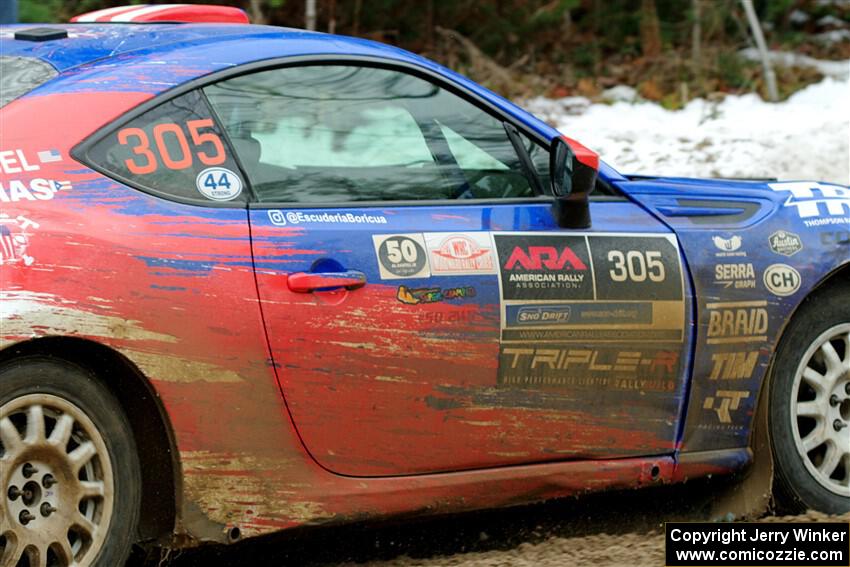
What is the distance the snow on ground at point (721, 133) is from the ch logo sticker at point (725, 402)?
17.4ft

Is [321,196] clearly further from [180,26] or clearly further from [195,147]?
[180,26]

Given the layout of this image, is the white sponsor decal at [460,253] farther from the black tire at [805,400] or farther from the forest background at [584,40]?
the forest background at [584,40]

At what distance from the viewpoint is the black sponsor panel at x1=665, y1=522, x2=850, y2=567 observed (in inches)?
164

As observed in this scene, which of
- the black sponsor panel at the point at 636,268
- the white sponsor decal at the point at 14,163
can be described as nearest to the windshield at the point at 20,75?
the white sponsor decal at the point at 14,163

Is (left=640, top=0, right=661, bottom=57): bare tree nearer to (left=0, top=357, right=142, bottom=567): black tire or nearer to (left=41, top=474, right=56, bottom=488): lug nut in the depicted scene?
(left=0, top=357, right=142, bottom=567): black tire

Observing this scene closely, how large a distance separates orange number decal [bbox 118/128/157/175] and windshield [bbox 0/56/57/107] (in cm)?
28

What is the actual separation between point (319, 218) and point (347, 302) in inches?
10.4

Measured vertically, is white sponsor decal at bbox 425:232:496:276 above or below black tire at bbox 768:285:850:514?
above

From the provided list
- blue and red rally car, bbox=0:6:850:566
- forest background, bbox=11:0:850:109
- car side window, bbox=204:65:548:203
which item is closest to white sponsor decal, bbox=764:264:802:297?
blue and red rally car, bbox=0:6:850:566

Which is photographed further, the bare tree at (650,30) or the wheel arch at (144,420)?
the bare tree at (650,30)

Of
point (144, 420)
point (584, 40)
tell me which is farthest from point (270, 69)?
point (584, 40)

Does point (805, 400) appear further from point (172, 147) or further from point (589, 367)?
point (172, 147)

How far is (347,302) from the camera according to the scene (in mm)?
3818

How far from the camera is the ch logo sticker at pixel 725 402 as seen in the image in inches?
181
